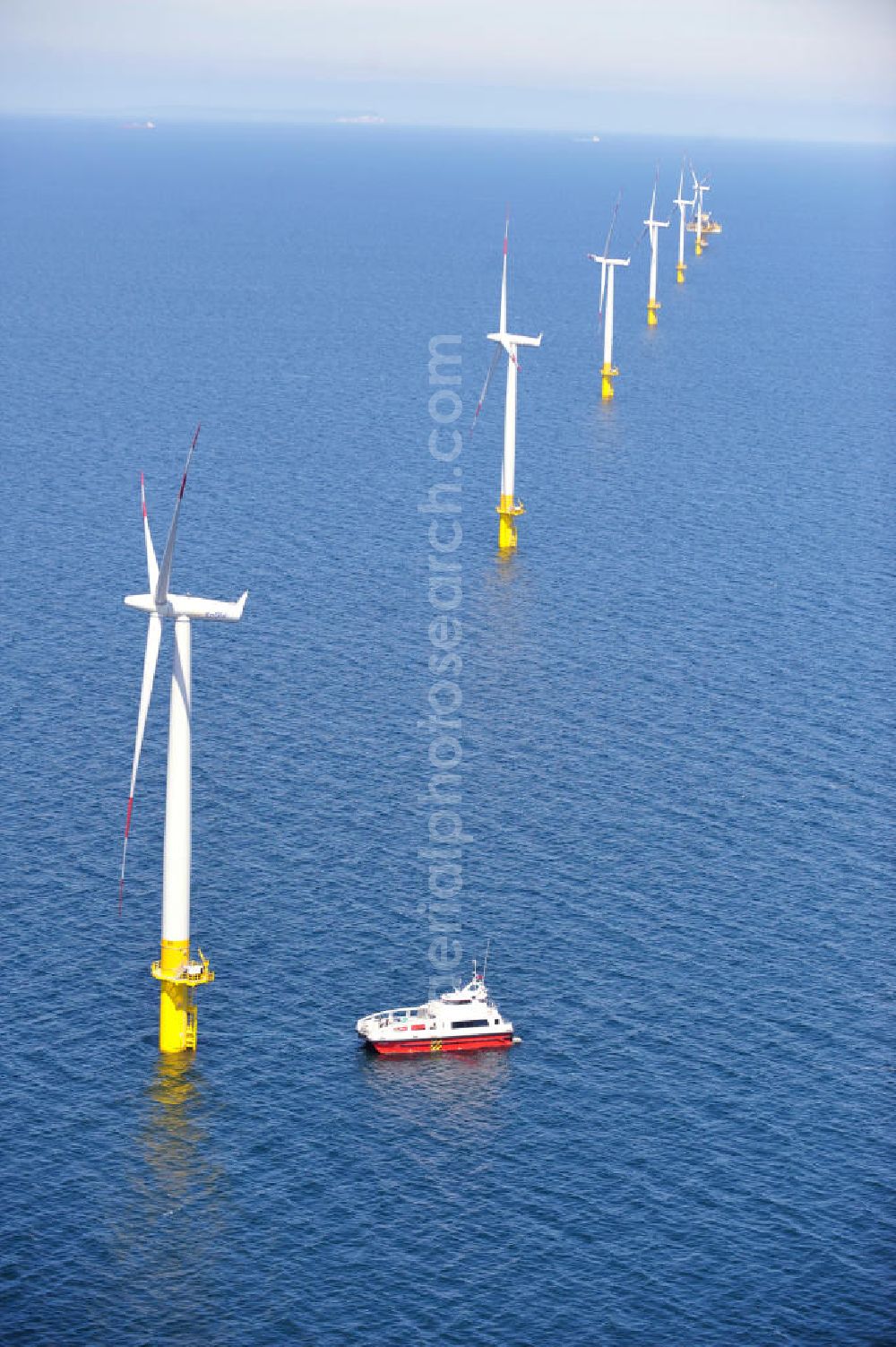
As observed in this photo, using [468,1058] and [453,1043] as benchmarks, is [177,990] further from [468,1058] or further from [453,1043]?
[468,1058]

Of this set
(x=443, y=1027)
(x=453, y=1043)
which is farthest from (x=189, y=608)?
(x=453, y=1043)

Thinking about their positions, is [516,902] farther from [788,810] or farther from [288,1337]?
[288,1337]

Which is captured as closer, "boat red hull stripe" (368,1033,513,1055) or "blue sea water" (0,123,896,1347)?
"blue sea water" (0,123,896,1347)

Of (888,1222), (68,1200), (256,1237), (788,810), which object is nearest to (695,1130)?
(888,1222)

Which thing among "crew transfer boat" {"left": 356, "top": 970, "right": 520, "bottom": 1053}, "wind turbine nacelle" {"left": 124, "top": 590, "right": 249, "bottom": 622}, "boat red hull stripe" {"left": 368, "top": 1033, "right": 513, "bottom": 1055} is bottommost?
"boat red hull stripe" {"left": 368, "top": 1033, "right": 513, "bottom": 1055}

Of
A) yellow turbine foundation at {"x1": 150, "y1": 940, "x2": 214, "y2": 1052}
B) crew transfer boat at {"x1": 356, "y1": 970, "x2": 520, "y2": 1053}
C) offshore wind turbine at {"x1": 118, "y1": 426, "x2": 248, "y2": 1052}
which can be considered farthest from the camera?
crew transfer boat at {"x1": 356, "y1": 970, "x2": 520, "y2": 1053}

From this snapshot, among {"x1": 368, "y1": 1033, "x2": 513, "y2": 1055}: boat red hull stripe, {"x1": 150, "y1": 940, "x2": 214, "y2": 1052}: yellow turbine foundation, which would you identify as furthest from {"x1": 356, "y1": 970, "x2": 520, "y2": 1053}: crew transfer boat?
{"x1": 150, "y1": 940, "x2": 214, "y2": 1052}: yellow turbine foundation

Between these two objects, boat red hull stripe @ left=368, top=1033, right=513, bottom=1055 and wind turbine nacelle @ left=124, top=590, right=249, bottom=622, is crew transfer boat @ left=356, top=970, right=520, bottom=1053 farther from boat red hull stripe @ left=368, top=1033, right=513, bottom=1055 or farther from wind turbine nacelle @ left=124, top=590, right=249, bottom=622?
wind turbine nacelle @ left=124, top=590, right=249, bottom=622
